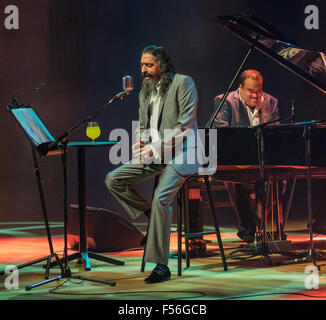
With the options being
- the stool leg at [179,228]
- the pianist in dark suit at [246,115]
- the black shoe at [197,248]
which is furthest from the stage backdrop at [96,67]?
the stool leg at [179,228]

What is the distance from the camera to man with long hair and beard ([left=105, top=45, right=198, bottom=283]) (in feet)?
12.1

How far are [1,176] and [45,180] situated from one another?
0.58 m

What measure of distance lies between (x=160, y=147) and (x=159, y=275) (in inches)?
34.1

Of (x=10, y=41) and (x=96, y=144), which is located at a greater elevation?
(x=10, y=41)

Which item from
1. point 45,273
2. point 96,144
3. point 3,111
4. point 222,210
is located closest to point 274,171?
point 96,144

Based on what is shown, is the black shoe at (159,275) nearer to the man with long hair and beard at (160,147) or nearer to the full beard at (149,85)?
the man with long hair and beard at (160,147)

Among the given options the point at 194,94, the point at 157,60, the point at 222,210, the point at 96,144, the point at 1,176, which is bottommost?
the point at 222,210

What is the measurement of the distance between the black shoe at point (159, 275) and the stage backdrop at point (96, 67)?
380 cm

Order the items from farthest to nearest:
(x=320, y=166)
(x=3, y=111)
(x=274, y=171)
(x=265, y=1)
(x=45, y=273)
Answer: (x=3, y=111) < (x=265, y=1) < (x=274, y=171) < (x=320, y=166) < (x=45, y=273)

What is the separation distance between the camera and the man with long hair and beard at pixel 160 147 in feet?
12.1

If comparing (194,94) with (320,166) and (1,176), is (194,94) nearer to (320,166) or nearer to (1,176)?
(320,166)

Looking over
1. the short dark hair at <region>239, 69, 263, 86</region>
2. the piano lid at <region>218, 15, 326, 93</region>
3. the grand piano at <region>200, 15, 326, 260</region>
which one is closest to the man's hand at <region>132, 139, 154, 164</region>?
the grand piano at <region>200, 15, 326, 260</region>

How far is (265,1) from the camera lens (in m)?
6.89

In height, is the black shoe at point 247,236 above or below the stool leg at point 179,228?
below
